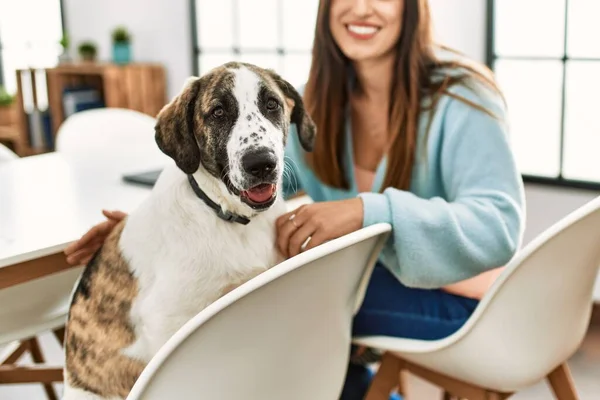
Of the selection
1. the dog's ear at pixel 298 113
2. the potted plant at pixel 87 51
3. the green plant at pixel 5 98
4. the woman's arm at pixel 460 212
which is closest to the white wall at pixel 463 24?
the woman's arm at pixel 460 212

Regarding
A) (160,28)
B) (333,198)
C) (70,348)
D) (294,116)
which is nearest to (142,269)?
(70,348)

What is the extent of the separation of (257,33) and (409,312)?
2729 mm

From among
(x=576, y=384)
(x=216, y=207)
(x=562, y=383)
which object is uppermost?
(x=216, y=207)

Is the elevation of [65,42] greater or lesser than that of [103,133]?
greater

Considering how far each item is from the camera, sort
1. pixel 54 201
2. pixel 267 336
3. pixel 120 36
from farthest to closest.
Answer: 1. pixel 120 36
2. pixel 54 201
3. pixel 267 336

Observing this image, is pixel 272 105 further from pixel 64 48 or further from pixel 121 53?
pixel 64 48

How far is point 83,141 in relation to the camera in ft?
8.32

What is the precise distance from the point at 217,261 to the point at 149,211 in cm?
14

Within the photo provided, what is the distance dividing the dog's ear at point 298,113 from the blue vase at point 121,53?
3.19 meters

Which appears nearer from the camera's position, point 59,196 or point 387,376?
point 387,376

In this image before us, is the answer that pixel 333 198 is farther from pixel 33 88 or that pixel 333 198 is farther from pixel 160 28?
pixel 33 88

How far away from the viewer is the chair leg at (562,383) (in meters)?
1.41

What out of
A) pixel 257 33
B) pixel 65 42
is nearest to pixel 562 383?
pixel 257 33

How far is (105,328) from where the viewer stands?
1106 mm
